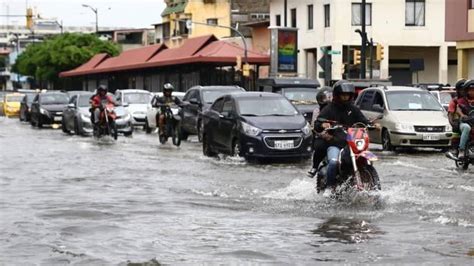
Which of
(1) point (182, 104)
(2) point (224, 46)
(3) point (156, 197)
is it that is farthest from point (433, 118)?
(2) point (224, 46)

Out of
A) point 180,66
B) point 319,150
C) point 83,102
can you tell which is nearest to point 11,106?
point 180,66

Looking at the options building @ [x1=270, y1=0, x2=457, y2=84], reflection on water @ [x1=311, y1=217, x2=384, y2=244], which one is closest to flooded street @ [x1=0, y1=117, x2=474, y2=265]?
reflection on water @ [x1=311, y1=217, x2=384, y2=244]

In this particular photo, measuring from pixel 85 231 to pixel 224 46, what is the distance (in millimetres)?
46109

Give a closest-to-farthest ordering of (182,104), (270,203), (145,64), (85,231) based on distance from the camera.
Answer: (85,231) < (270,203) < (182,104) < (145,64)

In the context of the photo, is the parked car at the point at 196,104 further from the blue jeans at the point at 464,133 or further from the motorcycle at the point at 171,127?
the blue jeans at the point at 464,133

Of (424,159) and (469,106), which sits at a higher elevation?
(469,106)

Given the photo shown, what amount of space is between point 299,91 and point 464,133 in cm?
1259

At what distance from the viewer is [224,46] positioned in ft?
186

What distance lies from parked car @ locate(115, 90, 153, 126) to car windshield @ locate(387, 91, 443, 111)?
15.5 metres

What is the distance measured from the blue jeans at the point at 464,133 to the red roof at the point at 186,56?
3614 cm

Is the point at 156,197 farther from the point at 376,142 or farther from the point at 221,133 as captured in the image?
the point at 376,142

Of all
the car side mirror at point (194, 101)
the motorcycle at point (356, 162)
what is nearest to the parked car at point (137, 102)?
the car side mirror at point (194, 101)

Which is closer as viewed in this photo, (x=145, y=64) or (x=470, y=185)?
(x=470, y=185)

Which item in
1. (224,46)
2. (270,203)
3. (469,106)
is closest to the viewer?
(270,203)
